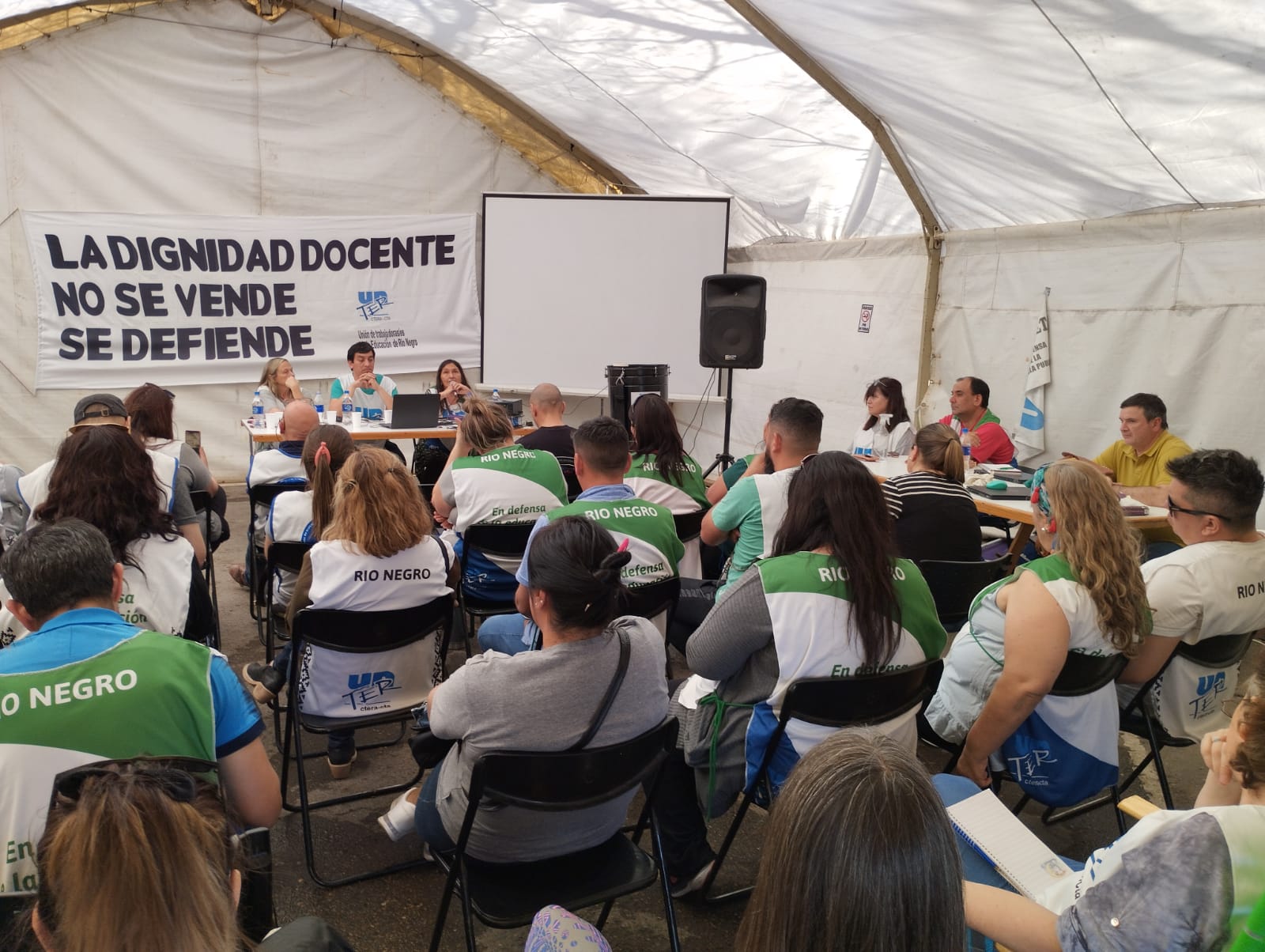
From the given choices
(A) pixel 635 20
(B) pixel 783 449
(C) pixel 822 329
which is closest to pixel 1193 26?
(B) pixel 783 449

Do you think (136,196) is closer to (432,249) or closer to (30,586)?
(432,249)

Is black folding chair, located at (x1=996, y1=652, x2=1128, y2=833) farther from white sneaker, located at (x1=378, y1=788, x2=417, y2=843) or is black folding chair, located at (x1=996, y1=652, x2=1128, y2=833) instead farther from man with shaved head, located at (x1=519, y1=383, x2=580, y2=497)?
man with shaved head, located at (x1=519, y1=383, x2=580, y2=497)

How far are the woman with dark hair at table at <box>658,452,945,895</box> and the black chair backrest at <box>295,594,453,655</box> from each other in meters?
0.79

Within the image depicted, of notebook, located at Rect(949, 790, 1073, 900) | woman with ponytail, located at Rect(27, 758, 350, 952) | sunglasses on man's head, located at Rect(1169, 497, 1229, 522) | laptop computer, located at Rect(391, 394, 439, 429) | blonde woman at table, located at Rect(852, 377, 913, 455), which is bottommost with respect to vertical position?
laptop computer, located at Rect(391, 394, 439, 429)

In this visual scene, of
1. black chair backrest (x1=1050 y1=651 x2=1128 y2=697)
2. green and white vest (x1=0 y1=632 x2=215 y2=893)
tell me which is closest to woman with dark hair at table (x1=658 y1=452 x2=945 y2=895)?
black chair backrest (x1=1050 y1=651 x2=1128 y2=697)

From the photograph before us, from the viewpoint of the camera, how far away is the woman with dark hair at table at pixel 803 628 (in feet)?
6.79

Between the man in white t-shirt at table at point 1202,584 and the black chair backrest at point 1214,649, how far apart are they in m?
0.02

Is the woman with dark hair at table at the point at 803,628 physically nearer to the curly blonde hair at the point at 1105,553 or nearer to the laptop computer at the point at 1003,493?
the curly blonde hair at the point at 1105,553

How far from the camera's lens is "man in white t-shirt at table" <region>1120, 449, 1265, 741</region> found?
239 centimetres

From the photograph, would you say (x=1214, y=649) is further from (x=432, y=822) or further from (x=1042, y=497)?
(x=432, y=822)

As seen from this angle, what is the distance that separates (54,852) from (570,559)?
107 cm

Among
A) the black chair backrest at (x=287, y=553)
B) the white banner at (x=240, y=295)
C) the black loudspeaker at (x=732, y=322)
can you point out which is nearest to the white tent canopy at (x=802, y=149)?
the white banner at (x=240, y=295)

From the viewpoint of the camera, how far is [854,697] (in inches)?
80.7

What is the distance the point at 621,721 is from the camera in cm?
184
